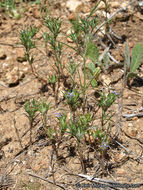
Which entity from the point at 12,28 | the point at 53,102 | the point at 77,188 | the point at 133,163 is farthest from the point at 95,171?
the point at 12,28

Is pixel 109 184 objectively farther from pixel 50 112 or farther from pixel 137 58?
pixel 137 58

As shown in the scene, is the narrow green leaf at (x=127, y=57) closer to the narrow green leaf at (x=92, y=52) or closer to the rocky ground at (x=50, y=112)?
the rocky ground at (x=50, y=112)

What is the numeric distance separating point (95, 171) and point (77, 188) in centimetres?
21

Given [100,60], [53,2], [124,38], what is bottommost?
[100,60]

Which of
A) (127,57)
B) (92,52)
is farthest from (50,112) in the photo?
(127,57)

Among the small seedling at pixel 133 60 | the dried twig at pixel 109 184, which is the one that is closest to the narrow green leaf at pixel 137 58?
the small seedling at pixel 133 60

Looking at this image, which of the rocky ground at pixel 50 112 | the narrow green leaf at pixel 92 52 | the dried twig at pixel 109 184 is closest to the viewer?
the dried twig at pixel 109 184

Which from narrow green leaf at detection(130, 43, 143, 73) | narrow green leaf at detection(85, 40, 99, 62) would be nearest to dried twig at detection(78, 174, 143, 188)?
narrow green leaf at detection(130, 43, 143, 73)

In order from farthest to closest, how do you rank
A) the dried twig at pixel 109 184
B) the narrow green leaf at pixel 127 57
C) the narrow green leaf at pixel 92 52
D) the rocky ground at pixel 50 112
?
the narrow green leaf at pixel 92 52, the narrow green leaf at pixel 127 57, the rocky ground at pixel 50 112, the dried twig at pixel 109 184

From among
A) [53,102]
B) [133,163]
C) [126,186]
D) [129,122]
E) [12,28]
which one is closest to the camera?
[126,186]

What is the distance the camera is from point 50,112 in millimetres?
2648

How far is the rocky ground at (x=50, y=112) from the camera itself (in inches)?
84.5

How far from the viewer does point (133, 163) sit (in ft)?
7.16

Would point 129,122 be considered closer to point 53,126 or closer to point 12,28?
point 53,126
